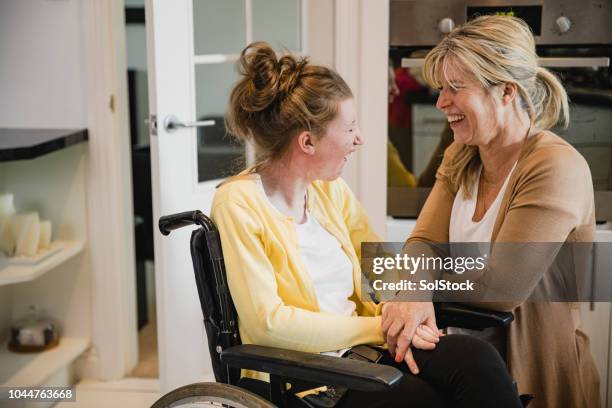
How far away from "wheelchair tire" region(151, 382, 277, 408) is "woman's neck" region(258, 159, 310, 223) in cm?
34

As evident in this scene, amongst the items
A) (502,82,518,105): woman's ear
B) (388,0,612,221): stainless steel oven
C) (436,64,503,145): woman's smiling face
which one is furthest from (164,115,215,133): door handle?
(502,82,518,105): woman's ear

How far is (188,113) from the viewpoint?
6.89ft

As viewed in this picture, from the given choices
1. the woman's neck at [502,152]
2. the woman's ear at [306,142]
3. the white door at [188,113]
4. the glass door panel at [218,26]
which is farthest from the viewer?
the glass door panel at [218,26]

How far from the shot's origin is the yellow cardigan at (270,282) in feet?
4.42

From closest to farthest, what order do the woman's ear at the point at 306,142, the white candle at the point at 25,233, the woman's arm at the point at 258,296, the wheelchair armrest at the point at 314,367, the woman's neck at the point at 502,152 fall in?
the wheelchair armrest at the point at 314,367 → the woman's arm at the point at 258,296 → the woman's ear at the point at 306,142 → the woman's neck at the point at 502,152 → the white candle at the point at 25,233

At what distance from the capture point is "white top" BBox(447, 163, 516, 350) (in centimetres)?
158

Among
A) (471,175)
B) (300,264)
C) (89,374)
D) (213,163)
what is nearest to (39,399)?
(89,374)

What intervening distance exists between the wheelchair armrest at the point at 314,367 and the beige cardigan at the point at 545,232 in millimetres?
371

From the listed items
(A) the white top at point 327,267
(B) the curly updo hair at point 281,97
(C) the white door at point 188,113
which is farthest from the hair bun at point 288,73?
(C) the white door at point 188,113

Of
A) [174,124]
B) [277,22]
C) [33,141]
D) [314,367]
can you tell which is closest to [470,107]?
[314,367]

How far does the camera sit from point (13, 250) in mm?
2256

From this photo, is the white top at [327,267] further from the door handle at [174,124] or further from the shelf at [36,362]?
the shelf at [36,362]

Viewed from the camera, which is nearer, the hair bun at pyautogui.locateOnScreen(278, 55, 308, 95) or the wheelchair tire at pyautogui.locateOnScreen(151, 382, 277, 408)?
the wheelchair tire at pyautogui.locateOnScreen(151, 382, 277, 408)

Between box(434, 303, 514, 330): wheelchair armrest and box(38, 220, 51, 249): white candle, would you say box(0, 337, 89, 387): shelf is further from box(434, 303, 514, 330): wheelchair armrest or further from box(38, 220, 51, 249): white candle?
box(434, 303, 514, 330): wheelchair armrest
